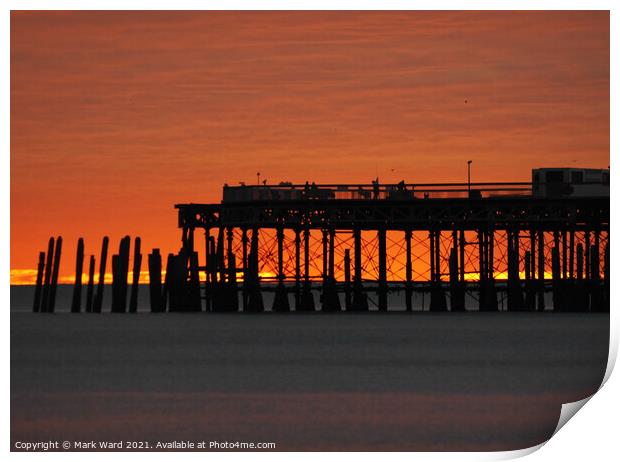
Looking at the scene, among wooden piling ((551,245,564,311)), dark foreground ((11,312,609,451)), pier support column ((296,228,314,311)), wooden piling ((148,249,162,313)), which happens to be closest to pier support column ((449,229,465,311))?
dark foreground ((11,312,609,451))

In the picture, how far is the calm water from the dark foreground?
0.07 meters

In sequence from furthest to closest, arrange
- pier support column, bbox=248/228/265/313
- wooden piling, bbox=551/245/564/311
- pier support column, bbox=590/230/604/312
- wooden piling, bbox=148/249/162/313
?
pier support column, bbox=590/230/604/312
wooden piling, bbox=148/249/162/313
pier support column, bbox=248/228/265/313
wooden piling, bbox=551/245/564/311

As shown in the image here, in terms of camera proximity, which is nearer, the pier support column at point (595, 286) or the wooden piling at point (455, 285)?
the wooden piling at point (455, 285)

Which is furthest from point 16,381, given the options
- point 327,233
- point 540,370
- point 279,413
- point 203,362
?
point 327,233

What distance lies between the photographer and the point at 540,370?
5069cm

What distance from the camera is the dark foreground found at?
36.2 m

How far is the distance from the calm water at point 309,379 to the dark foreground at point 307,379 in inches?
2.6

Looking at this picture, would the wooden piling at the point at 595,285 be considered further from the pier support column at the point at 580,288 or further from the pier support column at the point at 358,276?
the pier support column at the point at 358,276

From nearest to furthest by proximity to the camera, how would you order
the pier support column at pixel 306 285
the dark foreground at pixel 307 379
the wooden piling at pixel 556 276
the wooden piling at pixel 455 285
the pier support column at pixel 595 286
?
the dark foreground at pixel 307 379 → the wooden piling at pixel 556 276 → the wooden piling at pixel 455 285 → the pier support column at pixel 595 286 → the pier support column at pixel 306 285

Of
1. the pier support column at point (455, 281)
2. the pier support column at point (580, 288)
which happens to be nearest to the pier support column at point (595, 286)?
the pier support column at point (580, 288)

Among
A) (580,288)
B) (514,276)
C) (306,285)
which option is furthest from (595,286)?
(306,285)

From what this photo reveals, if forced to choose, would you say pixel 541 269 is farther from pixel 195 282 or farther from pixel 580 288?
pixel 195 282

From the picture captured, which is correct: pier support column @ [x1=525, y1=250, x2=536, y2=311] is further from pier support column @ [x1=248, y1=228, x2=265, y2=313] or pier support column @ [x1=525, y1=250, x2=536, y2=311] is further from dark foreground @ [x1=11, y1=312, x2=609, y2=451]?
pier support column @ [x1=248, y1=228, x2=265, y2=313]

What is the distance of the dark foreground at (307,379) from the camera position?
36219mm
